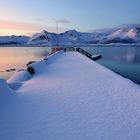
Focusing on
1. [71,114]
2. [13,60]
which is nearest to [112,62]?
[13,60]

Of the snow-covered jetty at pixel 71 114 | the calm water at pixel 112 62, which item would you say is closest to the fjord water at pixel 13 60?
the calm water at pixel 112 62

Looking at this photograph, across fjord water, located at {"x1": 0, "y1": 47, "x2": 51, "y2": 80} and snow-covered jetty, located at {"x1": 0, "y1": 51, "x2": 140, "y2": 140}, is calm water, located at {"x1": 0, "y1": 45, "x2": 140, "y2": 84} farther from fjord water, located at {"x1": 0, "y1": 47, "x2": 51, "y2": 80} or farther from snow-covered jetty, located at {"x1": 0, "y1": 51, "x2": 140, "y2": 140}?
snow-covered jetty, located at {"x1": 0, "y1": 51, "x2": 140, "y2": 140}

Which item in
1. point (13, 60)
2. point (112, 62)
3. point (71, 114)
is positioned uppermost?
point (71, 114)

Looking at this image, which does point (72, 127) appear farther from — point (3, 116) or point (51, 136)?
point (3, 116)

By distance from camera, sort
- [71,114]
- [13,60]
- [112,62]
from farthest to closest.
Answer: [13,60], [112,62], [71,114]

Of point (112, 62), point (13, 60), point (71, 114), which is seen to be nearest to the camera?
point (71, 114)

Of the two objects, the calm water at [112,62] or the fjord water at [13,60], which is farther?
the calm water at [112,62]

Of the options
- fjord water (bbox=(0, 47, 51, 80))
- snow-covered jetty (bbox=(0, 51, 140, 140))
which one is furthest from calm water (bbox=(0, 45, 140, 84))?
snow-covered jetty (bbox=(0, 51, 140, 140))

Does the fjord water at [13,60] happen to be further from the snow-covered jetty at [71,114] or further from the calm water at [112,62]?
the snow-covered jetty at [71,114]

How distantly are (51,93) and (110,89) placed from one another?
2213 mm

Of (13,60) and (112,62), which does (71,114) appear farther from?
(13,60)

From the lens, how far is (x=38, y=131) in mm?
5266

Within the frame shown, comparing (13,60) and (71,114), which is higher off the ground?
(71,114)

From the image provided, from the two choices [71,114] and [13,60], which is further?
[13,60]
